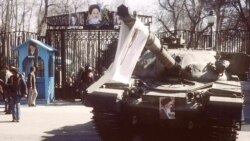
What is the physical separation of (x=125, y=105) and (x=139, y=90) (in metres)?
0.43

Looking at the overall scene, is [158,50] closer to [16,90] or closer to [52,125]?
[52,125]

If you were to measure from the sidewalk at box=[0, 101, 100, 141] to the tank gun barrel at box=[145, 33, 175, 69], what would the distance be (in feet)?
7.87

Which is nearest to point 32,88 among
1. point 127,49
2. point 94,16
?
point 94,16

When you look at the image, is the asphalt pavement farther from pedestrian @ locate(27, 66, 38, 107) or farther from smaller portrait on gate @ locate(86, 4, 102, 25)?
smaller portrait on gate @ locate(86, 4, 102, 25)

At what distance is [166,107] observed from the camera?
30.9 ft

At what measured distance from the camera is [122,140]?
1012cm

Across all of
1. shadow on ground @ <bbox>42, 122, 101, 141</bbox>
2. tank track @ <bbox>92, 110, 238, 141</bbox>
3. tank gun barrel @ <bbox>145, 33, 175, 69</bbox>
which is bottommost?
shadow on ground @ <bbox>42, 122, 101, 141</bbox>

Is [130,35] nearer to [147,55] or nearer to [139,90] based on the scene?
[139,90]

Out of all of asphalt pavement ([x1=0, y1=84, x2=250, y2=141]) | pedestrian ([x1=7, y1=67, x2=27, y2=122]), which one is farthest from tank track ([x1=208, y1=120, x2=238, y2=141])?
pedestrian ([x1=7, y1=67, x2=27, y2=122])

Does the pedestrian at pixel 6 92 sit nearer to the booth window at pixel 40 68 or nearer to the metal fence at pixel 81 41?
the booth window at pixel 40 68

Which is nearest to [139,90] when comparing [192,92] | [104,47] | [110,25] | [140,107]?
[140,107]

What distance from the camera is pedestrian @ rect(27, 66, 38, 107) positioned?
1731 centimetres

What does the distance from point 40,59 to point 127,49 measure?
11.5m

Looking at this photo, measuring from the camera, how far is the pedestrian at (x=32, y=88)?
17.3 meters
